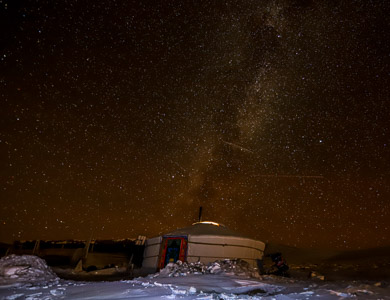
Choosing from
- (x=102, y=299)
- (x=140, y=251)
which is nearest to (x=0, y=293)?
(x=102, y=299)

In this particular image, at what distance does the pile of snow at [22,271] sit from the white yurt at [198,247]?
4.25m

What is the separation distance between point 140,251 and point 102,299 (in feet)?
36.9

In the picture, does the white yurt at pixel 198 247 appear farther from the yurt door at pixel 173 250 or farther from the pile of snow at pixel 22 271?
the pile of snow at pixel 22 271

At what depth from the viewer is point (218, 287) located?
3402 mm

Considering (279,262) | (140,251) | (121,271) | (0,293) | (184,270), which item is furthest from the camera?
(140,251)

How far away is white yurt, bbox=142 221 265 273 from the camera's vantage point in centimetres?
846

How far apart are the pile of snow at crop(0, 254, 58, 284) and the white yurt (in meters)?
4.25

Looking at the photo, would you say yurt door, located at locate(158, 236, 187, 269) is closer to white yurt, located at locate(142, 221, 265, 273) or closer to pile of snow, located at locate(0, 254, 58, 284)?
white yurt, located at locate(142, 221, 265, 273)

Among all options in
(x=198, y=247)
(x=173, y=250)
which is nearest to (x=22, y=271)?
(x=173, y=250)

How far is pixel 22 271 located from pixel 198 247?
→ 206 inches

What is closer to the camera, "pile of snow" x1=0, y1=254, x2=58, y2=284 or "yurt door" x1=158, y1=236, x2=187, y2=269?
"pile of snow" x1=0, y1=254, x2=58, y2=284

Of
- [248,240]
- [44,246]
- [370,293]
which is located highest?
[248,240]

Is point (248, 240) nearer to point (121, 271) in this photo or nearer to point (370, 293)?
point (121, 271)

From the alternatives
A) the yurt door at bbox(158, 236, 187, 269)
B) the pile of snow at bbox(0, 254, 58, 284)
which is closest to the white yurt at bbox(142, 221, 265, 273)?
the yurt door at bbox(158, 236, 187, 269)
